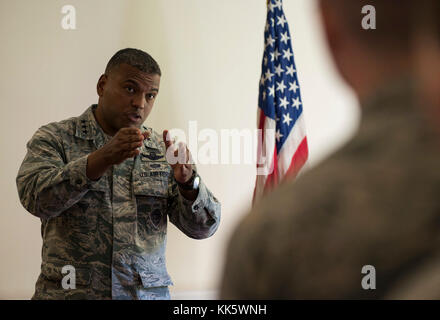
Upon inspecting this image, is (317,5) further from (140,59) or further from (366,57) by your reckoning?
(140,59)

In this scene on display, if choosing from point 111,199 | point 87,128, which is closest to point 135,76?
point 87,128

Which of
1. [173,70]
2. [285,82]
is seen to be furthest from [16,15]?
[285,82]

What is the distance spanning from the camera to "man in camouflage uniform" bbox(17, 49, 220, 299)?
1.39 metres

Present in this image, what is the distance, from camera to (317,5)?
293mm

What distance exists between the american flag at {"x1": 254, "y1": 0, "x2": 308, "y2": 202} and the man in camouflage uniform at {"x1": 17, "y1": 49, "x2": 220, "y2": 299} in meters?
1.28

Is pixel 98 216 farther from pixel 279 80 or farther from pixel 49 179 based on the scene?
pixel 279 80

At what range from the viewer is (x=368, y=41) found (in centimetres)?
27

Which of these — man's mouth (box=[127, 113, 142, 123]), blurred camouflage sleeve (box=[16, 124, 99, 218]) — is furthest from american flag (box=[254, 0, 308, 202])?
blurred camouflage sleeve (box=[16, 124, 99, 218])

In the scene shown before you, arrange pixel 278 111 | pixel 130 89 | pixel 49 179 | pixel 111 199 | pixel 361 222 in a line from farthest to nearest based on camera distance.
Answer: pixel 278 111 < pixel 130 89 < pixel 111 199 < pixel 49 179 < pixel 361 222

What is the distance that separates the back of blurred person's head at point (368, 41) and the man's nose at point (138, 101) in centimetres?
133

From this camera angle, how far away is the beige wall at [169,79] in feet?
10.2

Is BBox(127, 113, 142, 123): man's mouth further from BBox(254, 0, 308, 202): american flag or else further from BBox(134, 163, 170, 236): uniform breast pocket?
BBox(254, 0, 308, 202): american flag

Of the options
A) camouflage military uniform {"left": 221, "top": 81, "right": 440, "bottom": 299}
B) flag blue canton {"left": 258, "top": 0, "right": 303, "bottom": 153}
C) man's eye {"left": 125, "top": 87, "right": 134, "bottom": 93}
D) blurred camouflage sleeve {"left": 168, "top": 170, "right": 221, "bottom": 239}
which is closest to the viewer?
camouflage military uniform {"left": 221, "top": 81, "right": 440, "bottom": 299}

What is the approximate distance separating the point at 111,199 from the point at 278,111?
159cm
